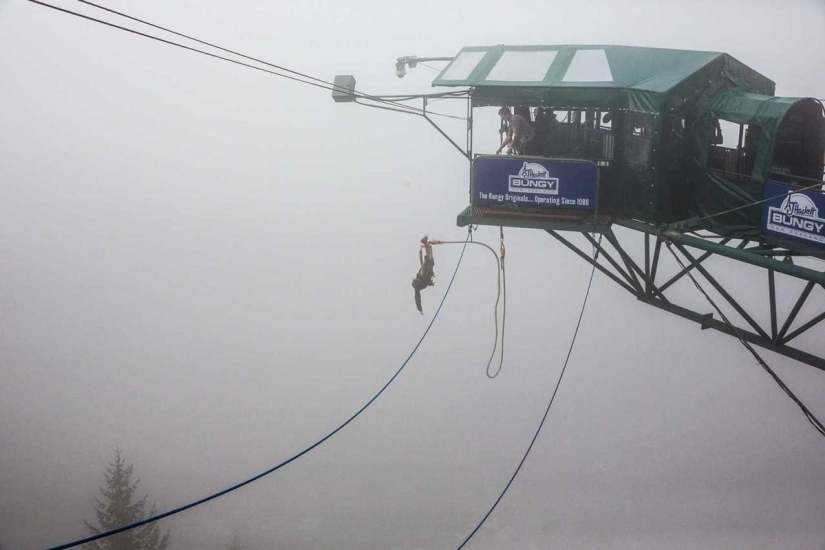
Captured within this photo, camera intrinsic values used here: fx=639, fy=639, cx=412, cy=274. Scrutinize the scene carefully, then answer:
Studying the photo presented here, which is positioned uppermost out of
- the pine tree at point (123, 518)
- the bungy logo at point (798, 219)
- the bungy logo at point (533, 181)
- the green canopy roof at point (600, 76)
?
the green canopy roof at point (600, 76)

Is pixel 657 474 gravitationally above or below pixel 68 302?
below

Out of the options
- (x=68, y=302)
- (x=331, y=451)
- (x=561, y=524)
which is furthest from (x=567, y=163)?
(x=68, y=302)

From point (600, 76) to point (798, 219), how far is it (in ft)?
13.9

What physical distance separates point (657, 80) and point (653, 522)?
166ft

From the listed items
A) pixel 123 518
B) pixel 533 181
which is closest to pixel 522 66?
pixel 533 181

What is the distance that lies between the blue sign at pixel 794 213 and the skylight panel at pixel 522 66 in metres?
4.51

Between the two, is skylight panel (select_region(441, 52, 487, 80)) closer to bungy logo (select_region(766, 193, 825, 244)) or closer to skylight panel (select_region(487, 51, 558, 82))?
skylight panel (select_region(487, 51, 558, 82))

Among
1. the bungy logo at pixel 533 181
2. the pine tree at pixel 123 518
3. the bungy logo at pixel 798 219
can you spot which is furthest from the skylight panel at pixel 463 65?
the pine tree at pixel 123 518

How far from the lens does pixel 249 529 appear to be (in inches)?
2537

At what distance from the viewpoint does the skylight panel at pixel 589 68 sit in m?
11.5

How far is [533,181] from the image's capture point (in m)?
11.6

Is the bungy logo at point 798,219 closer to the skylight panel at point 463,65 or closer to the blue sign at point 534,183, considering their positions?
the blue sign at point 534,183

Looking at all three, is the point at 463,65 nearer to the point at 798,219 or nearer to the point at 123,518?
the point at 798,219

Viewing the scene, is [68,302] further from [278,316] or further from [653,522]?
[653,522]
